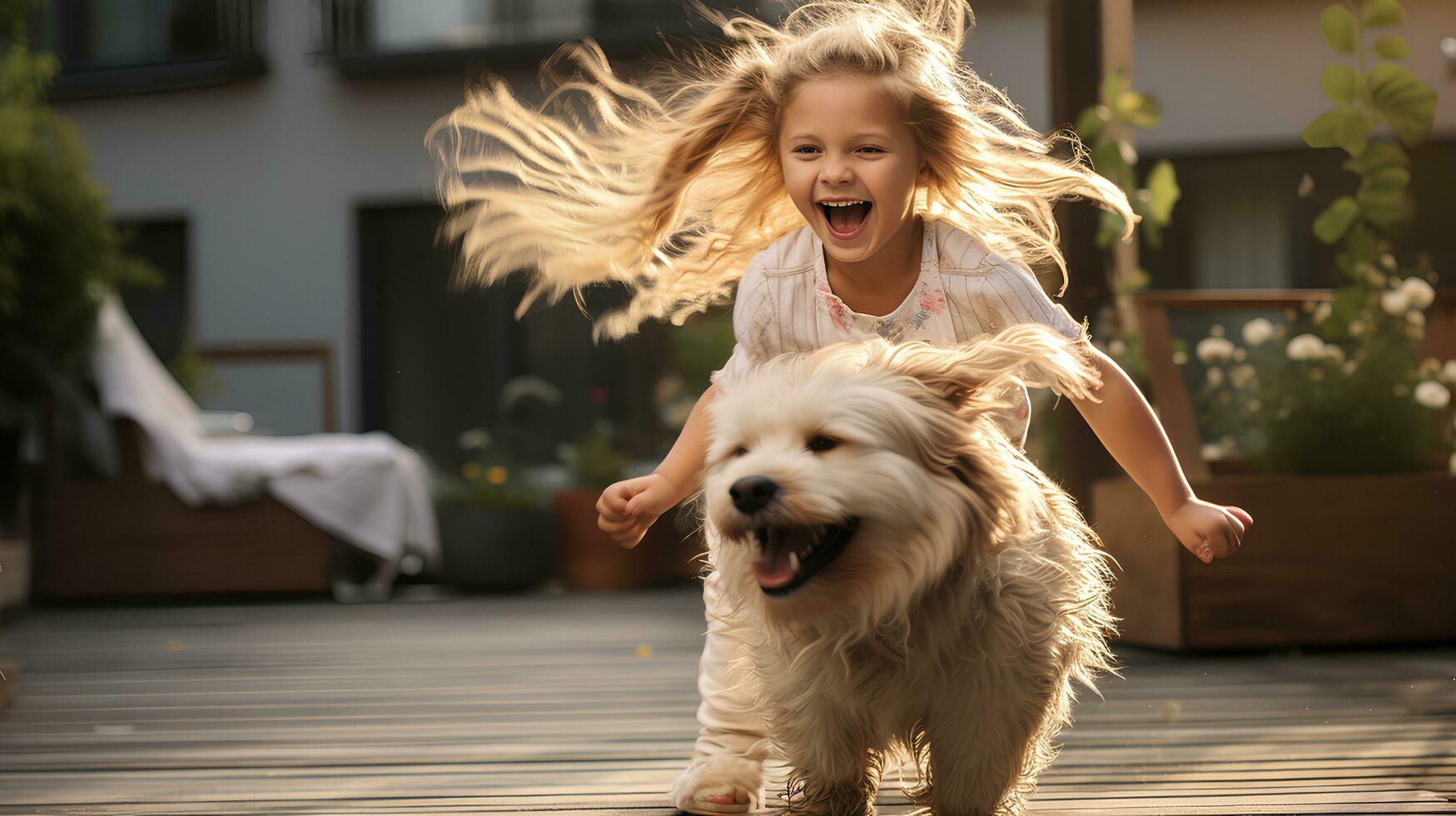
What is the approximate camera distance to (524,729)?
2889 millimetres

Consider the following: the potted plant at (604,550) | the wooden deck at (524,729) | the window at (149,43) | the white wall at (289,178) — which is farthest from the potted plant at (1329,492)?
the window at (149,43)

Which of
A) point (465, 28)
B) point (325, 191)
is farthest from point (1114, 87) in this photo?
point (325, 191)

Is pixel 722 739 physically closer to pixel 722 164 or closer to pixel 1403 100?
pixel 722 164

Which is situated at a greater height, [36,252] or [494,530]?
[36,252]

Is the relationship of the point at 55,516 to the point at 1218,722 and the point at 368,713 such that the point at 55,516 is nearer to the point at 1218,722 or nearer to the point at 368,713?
the point at 368,713

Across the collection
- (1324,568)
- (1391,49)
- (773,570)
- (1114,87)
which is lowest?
(1324,568)

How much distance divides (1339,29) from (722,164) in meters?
1.54

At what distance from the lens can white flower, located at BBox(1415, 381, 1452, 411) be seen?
148 inches

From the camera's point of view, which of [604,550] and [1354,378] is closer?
[1354,378]

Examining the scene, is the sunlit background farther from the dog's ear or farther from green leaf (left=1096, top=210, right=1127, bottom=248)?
the dog's ear

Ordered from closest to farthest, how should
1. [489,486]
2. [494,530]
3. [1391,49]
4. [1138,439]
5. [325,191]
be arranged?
[1138,439] < [1391,49] < [494,530] < [489,486] < [325,191]

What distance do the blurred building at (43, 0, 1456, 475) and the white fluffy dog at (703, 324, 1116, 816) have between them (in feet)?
20.8

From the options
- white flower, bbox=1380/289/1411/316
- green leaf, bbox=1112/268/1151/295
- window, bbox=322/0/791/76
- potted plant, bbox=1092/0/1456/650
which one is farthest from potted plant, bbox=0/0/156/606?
white flower, bbox=1380/289/1411/316

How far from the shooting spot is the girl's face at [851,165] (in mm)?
1921
